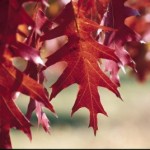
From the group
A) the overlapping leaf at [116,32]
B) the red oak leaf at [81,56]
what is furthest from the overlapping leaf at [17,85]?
the overlapping leaf at [116,32]

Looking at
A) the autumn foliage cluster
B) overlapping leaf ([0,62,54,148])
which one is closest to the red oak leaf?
the autumn foliage cluster

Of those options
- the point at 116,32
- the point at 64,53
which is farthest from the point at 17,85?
the point at 116,32

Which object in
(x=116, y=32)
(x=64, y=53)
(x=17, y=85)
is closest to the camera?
(x=17, y=85)

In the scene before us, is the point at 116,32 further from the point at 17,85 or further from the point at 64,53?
the point at 17,85

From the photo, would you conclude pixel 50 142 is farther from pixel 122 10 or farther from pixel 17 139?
pixel 122 10

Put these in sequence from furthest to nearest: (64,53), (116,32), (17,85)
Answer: (116,32)
(64,53)
(17,85)

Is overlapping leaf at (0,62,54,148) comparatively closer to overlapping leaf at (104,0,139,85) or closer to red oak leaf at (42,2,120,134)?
red oak leaf at (42,2,120,134)

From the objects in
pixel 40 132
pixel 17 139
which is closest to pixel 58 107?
pixel 40 132
